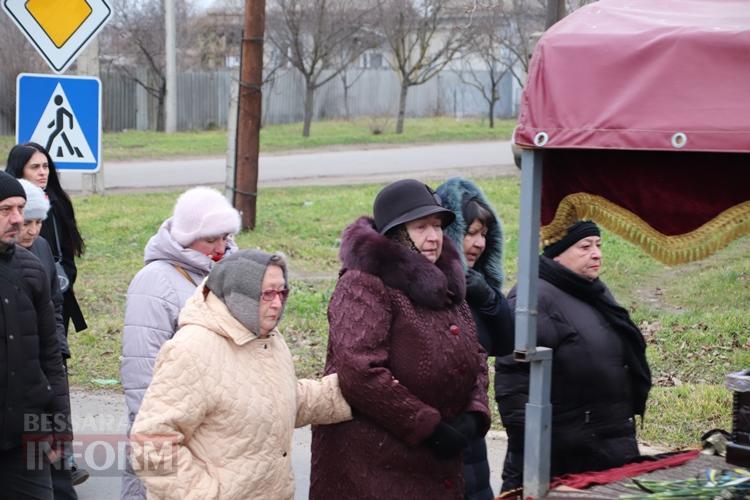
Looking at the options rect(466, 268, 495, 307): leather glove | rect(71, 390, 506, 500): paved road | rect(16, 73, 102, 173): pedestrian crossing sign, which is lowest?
rect(71, 390, 506, 500): paved road

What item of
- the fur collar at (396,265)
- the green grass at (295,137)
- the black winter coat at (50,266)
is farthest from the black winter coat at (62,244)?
the green grass at (295,137)

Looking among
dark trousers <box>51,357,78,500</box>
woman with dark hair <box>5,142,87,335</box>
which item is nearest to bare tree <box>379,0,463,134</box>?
woman with dark hair <box>5,142,87,335</box>

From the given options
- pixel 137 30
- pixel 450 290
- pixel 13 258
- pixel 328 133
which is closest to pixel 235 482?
pixel 450 290

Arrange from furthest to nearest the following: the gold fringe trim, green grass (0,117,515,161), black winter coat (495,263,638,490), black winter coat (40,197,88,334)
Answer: green grass (0,117,515,161) < black winter coat (40,197,88,334) < black winter coat (495,263,638,490) < the gold fringe trim

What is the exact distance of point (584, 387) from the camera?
492cm

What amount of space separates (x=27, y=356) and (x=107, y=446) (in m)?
2.77

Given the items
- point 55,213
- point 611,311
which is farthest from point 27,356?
point 611,311

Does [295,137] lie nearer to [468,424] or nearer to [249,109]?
[249,109]

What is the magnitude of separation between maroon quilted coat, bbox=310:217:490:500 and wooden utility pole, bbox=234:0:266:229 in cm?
928

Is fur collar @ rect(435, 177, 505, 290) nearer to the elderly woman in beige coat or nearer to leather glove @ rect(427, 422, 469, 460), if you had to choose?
leather glove @ rect(427, 422, 469, 460)

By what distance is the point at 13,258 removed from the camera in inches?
195

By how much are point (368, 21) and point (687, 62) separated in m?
32.7

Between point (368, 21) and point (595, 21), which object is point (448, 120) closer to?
point (368, 21)

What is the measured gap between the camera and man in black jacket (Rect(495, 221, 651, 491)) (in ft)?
16.1
